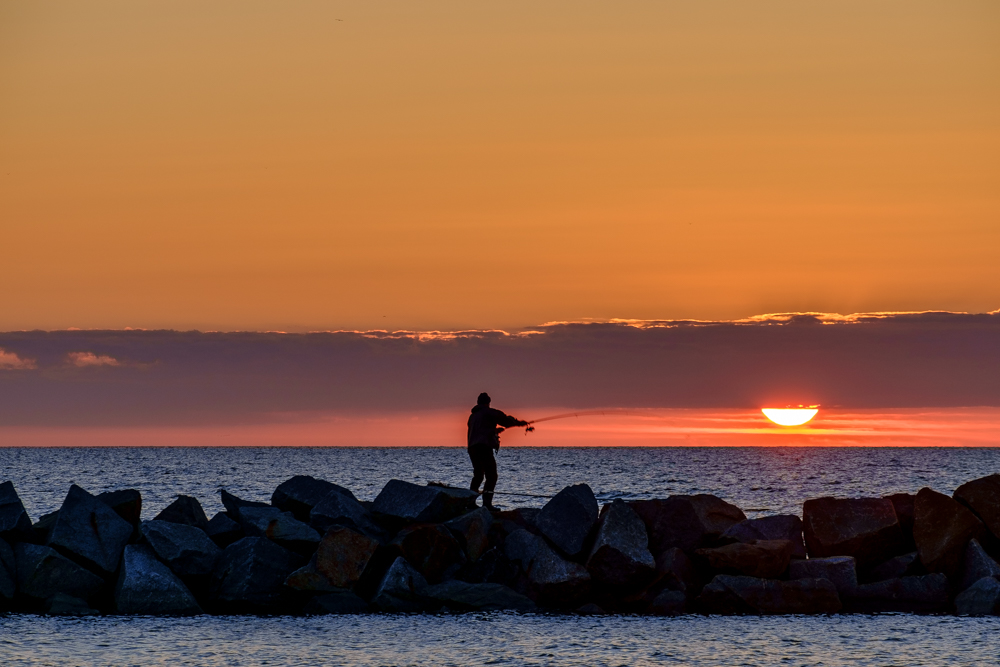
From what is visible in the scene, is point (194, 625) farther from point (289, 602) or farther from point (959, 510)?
point (959, 510)

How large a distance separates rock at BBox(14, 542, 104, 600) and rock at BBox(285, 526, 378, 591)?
10.6 ft

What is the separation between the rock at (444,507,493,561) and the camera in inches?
745

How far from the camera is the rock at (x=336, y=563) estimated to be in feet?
57.9

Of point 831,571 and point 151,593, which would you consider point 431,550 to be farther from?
point 831,571

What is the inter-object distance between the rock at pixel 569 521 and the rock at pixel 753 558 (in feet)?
6.70

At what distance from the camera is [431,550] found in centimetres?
1852

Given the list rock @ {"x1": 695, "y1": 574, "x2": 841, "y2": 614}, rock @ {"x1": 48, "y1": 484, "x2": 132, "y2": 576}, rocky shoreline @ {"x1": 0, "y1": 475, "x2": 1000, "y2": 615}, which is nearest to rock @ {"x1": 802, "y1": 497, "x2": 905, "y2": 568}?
rocky shoreline @ {"x1": 0, "y1": 475, "x2": 1000, "y2": 615}

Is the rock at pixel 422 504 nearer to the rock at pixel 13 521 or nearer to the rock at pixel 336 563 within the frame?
the rock at pixel 336 563

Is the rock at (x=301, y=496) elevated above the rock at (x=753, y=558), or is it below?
above

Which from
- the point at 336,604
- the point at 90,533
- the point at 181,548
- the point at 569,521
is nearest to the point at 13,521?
the point at 90,533

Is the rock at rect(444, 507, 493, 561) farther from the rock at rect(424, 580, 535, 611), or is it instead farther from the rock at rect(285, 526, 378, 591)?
the rock at rect(285, 526, 378, 591)

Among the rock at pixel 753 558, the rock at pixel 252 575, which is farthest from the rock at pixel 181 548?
the rock at pixel 753 558

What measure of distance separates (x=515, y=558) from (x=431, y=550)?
4.72ft

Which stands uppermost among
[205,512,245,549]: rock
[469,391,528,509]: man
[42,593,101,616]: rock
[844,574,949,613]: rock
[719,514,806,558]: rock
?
[469,391,528,509]: man
